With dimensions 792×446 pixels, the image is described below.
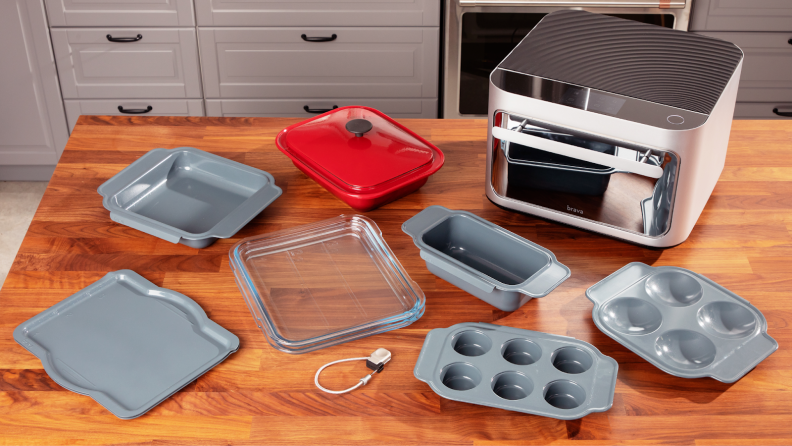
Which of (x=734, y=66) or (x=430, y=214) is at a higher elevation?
(x=734, y=66)

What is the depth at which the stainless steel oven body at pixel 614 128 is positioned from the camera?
1.00 meters

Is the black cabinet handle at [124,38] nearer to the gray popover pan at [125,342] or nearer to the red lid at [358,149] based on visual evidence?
the red lid at [358,149]

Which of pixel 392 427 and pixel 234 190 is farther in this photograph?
pixel 234 190

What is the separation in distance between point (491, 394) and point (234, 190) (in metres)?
0.67

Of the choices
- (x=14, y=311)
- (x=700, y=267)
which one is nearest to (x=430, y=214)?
(x=700, y=267)

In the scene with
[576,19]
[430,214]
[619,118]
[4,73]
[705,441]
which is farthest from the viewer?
[4,73]

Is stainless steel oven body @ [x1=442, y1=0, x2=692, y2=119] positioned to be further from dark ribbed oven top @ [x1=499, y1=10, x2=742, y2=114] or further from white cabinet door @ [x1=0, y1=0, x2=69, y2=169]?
white cabinet door @ [x1=0, y1=0, x2=69, y2=169]

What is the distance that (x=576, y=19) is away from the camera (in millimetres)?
1247

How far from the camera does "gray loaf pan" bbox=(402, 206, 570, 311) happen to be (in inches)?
38.7

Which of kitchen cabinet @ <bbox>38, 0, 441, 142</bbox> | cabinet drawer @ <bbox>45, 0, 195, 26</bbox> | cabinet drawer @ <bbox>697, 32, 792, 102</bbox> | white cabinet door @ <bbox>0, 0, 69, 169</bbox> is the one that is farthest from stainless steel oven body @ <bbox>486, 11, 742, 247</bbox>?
white cabinet door @ <bbox>0, 0, 69, 169</bbox>

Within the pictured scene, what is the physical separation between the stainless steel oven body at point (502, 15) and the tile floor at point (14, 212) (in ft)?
5.69

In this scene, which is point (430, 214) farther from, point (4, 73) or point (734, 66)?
point (4, 73)

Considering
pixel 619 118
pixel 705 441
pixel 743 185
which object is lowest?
pixel 705 441

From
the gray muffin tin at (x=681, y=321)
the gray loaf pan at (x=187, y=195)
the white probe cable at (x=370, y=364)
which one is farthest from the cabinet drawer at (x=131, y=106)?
the gray muffin tin at (x=681, y=321)
